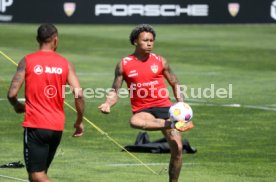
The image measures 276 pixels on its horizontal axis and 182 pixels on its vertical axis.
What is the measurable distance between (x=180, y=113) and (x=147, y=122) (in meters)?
0.73

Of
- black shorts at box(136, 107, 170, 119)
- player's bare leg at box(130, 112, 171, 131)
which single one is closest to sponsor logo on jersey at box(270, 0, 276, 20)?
black shorts at box(136, 107, 170, 119)

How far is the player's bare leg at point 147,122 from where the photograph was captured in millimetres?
15839

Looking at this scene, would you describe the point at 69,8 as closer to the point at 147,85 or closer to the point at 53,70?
the point at 147,85

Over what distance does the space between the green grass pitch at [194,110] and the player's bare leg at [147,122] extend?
1.28m

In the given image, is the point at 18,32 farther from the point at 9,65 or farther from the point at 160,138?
the point at 160,138

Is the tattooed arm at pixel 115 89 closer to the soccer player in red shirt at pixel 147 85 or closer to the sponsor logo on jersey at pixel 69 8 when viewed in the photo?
the soccer player in red shirt at pixel 147 85

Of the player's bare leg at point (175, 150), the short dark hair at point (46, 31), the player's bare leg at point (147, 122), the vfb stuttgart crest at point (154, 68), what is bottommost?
the player's bare leg at point (175, 150)

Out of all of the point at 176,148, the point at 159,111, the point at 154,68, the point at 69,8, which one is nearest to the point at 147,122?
the point at 159,111

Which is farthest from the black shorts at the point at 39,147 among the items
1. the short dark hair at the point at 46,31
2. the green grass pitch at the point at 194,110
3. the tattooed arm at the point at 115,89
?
the green grass pitch at the point at 194,110

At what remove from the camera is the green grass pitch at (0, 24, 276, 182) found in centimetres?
1795

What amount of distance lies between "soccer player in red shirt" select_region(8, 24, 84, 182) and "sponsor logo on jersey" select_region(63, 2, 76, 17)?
120 ft

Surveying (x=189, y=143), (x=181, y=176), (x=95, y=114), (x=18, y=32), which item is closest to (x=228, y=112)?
(x=95, y=114)

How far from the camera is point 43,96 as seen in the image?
44.5 ft

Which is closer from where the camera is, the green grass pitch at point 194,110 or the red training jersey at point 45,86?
the red training jersey at point 45,86
